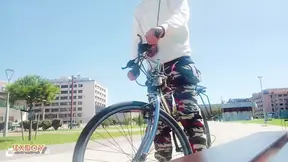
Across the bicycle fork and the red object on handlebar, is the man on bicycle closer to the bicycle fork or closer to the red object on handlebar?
the red object on handlebar

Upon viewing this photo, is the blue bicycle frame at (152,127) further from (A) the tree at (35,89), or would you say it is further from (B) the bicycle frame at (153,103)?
(A) the tree at (35,89)

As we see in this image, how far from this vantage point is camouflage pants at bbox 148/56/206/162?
1.64 m

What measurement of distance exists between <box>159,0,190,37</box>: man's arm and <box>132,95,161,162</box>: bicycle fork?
0.44 m

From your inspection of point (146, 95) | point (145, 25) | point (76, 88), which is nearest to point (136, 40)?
point (145, 25)

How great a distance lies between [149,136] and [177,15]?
0.76 meters

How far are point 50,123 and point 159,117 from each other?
3467 cm

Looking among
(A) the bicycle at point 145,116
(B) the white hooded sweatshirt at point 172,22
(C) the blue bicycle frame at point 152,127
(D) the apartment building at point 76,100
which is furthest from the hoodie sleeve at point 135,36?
(D) the apartment building at point 76,100

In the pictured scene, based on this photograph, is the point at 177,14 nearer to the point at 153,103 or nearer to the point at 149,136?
the point at 153,103

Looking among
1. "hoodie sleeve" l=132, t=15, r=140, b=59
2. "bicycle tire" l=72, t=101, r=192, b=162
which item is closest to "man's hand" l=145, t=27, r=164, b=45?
"bicycle tire" l=72, t=101, r=192, b=162

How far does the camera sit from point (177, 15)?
1597 millimetres

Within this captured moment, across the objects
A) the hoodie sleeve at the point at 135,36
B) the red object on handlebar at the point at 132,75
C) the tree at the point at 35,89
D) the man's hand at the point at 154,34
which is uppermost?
the tree at the point at 35,89

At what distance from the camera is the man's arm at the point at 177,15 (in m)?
1.51

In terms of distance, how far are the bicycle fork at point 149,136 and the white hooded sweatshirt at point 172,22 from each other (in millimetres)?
449

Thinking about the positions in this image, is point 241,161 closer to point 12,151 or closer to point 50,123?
point 12,151
